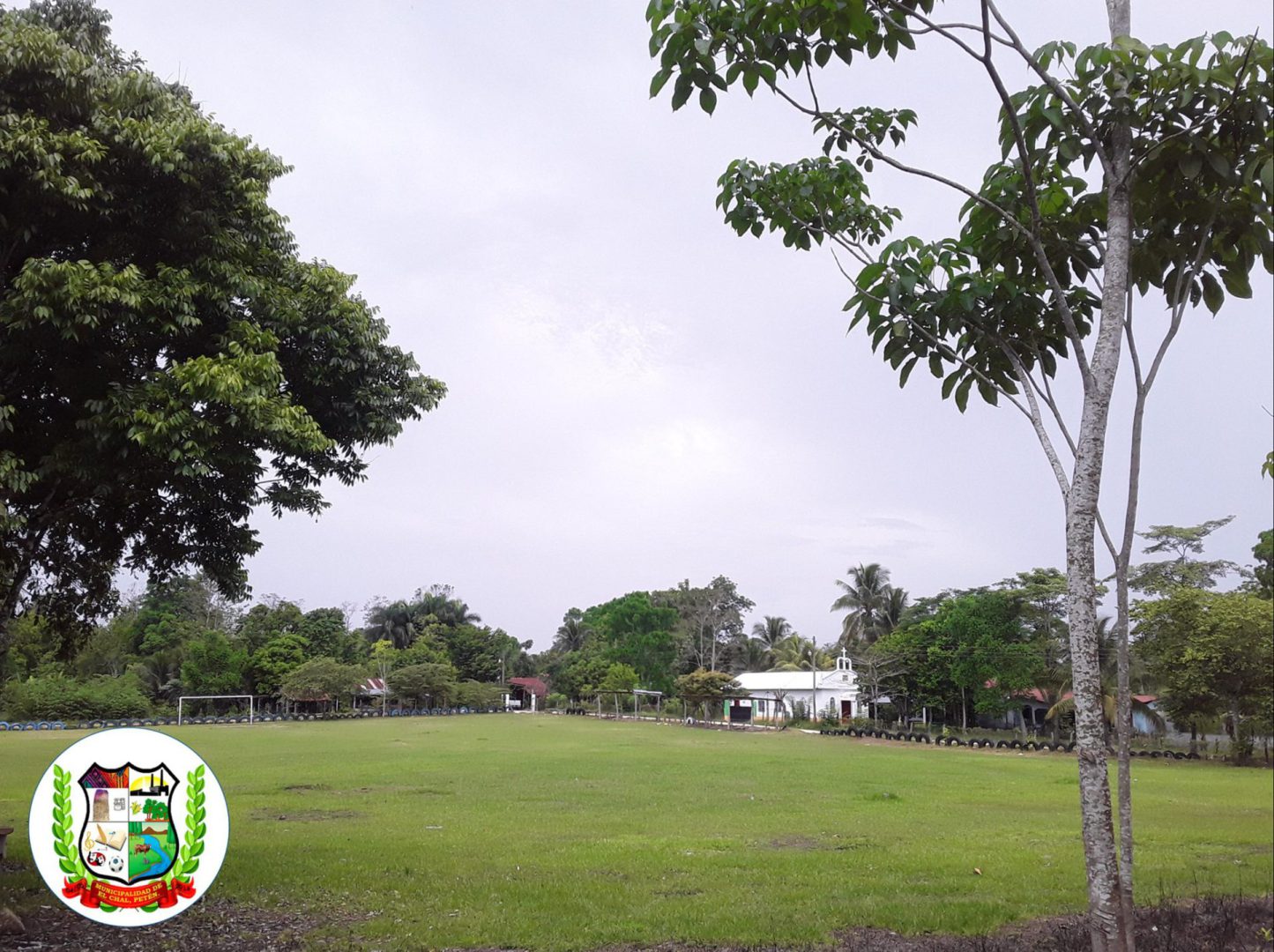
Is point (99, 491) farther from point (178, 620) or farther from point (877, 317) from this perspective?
point (178, 620)

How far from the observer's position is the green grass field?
6.88m

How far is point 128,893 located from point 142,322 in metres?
3.88

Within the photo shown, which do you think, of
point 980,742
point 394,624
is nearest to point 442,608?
point 394,624

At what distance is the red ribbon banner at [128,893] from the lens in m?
5.66

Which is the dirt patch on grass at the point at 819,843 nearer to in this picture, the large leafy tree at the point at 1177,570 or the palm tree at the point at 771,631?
the large leafy tree at the point at 1177,570

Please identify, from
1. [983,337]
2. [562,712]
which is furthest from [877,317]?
[562,712]

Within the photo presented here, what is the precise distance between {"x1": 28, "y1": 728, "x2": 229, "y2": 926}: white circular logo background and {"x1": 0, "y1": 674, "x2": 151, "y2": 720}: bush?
526cm

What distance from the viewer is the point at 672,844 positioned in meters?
10.4

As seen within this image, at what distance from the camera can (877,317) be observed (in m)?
4.98

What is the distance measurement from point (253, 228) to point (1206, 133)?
6735 mm

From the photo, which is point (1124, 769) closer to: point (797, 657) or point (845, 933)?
point (845, 933)

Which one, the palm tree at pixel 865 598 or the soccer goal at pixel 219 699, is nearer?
the soccer goal at pixel 219 699

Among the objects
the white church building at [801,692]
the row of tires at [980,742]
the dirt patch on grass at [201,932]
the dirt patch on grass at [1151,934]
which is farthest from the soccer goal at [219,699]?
the white church building at [801,692]

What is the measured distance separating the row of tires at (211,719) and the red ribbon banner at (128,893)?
A: 6.84 feet
